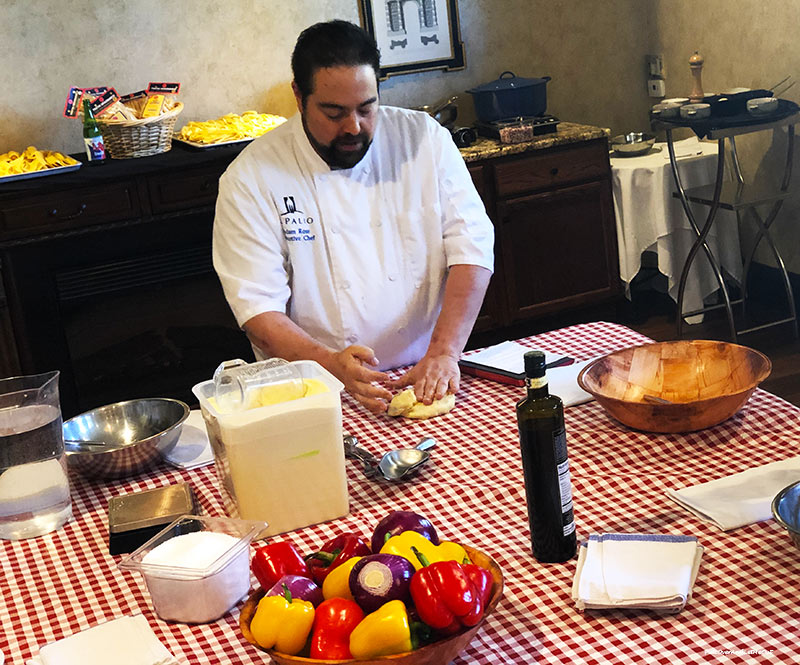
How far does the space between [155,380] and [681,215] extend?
2.32 metres

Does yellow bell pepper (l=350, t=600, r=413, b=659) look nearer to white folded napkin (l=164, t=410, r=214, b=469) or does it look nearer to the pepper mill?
white folded napkin (l=164, t=410, r=214, b=469)

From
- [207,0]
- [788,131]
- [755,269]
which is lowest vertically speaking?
[755,269]

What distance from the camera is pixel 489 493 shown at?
4.94 feet

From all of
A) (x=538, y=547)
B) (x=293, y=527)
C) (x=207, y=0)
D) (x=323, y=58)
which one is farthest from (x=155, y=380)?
(x=538, y=547)

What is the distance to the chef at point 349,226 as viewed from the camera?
2150 millimetres

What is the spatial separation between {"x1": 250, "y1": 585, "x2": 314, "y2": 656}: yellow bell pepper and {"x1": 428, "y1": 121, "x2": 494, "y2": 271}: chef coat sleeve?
1.37m

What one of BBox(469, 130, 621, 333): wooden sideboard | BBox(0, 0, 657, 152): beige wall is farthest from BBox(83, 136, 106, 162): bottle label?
BBox(469, 130, 621, 333): wooden sideboard

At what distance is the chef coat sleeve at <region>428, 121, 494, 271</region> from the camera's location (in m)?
2.33

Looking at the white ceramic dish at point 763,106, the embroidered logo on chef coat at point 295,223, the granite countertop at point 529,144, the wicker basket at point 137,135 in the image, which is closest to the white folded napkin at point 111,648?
the embroidered logo on chef coat at point 295,223

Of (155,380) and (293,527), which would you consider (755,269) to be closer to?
(155,380)

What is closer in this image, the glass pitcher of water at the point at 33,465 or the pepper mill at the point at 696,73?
the glass pitcher of water at the point at 33,465

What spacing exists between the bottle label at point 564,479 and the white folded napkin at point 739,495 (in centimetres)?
21

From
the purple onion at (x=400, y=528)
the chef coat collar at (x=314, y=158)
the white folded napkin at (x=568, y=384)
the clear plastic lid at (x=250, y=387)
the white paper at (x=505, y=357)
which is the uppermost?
the chef coat collar at (x=314, y=158)

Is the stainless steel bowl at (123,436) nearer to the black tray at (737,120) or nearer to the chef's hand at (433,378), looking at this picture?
the chef's hand at (433,378)
